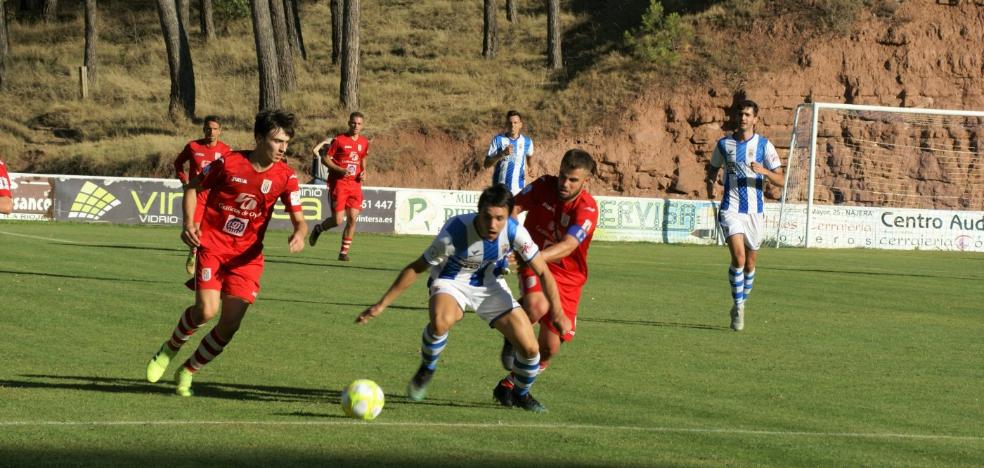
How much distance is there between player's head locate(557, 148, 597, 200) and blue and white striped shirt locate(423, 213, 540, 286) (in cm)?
81

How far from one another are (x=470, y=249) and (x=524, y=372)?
864mm

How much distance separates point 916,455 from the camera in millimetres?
7238

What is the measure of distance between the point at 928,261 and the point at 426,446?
24.2 meters

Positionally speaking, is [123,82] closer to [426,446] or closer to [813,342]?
[813,342]

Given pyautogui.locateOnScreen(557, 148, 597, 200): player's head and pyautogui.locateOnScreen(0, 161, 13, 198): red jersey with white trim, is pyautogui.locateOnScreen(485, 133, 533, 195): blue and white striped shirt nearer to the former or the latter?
pyautogui.locateOnScreen(557, 148, 597, 200): player's head

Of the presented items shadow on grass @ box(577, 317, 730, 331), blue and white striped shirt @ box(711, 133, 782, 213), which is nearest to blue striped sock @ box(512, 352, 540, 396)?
shadow on grass @ box(577, 317, 730, 331)

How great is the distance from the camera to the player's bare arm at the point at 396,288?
306 inches

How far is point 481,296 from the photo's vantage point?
823cm

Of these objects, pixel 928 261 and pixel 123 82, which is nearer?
pixel 928 261

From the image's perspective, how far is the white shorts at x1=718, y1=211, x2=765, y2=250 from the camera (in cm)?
1455

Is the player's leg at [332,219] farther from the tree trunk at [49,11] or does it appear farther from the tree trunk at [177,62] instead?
the tree trunk at [49,11]

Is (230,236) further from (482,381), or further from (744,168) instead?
(744,168)

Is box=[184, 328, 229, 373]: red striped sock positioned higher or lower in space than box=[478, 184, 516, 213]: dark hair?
lower

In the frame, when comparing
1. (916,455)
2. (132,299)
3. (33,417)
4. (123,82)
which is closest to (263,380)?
(33,417)
